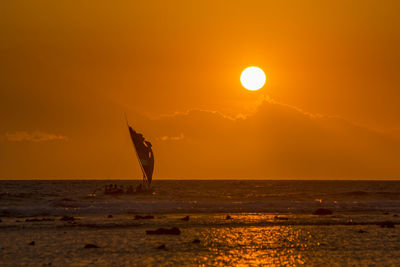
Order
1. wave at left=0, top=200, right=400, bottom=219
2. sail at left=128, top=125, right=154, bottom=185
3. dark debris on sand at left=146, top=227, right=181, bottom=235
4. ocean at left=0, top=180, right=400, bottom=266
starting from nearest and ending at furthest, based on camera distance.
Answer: ocean at left=0, top=180, right=400, bottom=266
dark debris on sand at left=146, top=227, right=181, bottom=235
wave at left=0, top=200, right=400, bottom=219
sail at left=128, top=125, right=154, bottom=185

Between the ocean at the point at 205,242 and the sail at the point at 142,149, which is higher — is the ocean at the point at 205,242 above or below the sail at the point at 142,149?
below

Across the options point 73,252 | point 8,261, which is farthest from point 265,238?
point 8,261

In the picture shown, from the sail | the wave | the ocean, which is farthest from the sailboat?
the ocean

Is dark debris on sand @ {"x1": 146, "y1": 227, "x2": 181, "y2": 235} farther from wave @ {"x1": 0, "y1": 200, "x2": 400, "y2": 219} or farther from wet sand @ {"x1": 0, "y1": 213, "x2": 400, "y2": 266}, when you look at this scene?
wave @ {"x1": 0, "y1": 200, "x2": 400, "y2": 219}

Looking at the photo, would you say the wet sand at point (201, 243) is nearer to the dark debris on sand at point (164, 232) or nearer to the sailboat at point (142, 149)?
the dark debris on sand at point (164, 232)

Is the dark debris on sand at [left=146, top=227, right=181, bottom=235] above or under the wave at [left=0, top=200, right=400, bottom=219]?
under

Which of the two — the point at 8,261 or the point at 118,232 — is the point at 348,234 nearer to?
the point at 118,232

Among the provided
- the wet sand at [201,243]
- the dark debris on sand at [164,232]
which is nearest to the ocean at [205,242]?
the wet sand at [201,243]

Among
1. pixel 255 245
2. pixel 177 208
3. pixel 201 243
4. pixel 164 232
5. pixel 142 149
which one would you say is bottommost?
pixel 201 243

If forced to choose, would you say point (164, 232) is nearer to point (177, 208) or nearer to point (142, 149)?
point (177, 208)

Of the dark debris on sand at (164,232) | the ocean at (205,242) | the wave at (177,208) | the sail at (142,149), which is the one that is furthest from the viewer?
the sail at (142,149)

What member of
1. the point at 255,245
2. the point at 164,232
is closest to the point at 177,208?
the point at 164,232

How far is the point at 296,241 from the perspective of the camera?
31609 mm

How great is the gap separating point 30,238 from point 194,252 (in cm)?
1073
